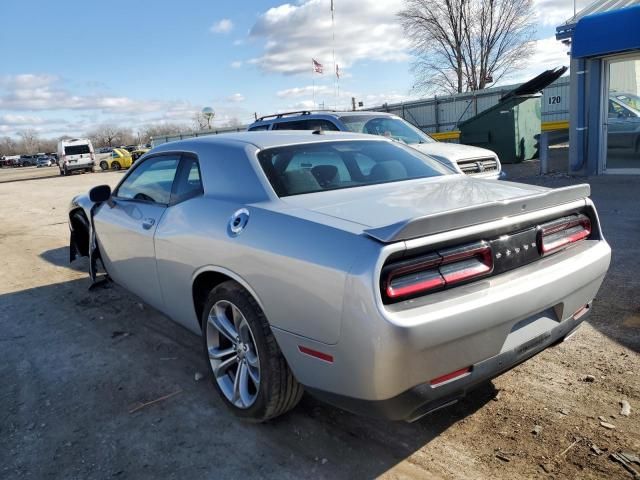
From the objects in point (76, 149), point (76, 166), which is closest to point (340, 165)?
point (76, 166)

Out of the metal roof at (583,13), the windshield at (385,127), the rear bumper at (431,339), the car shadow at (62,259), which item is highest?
the metal roof at (583,13)

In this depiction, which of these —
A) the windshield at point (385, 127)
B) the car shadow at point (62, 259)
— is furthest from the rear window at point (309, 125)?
the car shadow at point (62, 259)

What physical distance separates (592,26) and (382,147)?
9843mm

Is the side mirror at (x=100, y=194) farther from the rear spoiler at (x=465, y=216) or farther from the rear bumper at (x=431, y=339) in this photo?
the rear spoiler at (x=465, y=216)

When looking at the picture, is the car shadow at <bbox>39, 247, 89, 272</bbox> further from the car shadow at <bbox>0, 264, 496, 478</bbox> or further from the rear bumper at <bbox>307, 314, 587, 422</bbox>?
the rear bumper at <bbox>307, 314, 587, 422</bbox>

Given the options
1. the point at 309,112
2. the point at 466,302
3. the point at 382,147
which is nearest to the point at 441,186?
the point at 382,147

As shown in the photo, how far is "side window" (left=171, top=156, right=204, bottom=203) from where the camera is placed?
3.39 metres

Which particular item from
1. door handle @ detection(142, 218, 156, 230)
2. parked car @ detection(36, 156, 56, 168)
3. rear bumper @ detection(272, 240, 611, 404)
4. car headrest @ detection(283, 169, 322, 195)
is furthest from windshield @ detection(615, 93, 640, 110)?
parked car @ detection(36, 156, 56, 168)

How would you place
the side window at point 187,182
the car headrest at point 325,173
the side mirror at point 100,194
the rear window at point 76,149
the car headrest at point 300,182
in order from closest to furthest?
1. the car headrest at point 300,182
2. the car headrest at point 325,173
3. the side window at point 187,182
4. the side mirror at point 100,194
5. the rear window at point 76,149

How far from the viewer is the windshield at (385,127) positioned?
8609 mm

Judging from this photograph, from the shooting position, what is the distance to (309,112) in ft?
29.9

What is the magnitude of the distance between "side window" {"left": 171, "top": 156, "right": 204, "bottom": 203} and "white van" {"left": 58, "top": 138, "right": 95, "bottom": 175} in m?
33.0

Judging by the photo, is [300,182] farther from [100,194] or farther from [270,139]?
[100,194]

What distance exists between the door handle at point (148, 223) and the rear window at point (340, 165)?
103cm
